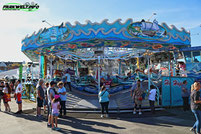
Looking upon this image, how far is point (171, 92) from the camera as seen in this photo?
9039 mm

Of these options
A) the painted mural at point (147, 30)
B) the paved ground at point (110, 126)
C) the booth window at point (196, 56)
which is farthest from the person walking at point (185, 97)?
the booth window at point (196, 56)

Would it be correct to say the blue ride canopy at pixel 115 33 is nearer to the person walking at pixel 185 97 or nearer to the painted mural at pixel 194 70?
the person walking at pixel 185 97

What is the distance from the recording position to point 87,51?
15617mm

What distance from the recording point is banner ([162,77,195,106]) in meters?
8.89

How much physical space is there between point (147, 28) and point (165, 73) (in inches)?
486

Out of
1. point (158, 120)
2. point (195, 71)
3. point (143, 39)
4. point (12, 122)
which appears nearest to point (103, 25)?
point (143, 39)

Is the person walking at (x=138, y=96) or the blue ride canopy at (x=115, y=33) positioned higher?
the blue ride canopy at (x=115, y=33)

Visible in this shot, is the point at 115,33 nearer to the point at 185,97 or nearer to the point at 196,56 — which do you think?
the point at 185,97

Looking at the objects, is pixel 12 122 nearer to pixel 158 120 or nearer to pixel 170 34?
pixel 158 120

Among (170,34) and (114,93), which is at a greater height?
(170,34)

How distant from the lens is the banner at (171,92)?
350 inches

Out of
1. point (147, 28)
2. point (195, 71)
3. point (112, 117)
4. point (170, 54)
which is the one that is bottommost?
point (112, 117)

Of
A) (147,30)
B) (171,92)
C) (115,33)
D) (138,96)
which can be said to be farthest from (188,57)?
(138,96)

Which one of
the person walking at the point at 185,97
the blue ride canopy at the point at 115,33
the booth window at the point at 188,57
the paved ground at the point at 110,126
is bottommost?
the paved ground at the point at 110,126
